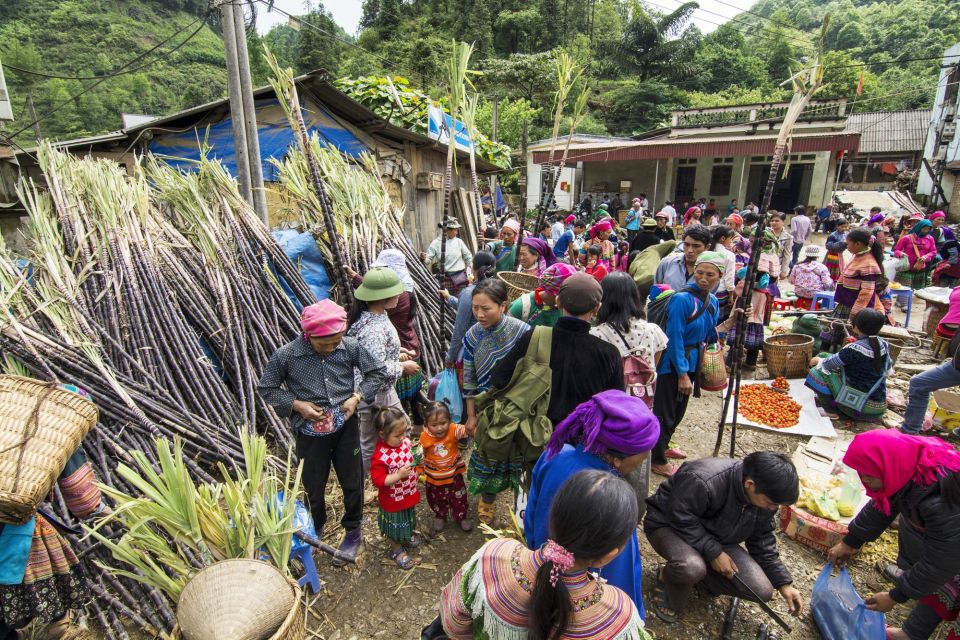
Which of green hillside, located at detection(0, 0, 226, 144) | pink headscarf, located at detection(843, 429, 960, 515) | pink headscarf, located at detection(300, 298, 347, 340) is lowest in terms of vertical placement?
pink headscarf, located at detection(843, 429, 960, 515)

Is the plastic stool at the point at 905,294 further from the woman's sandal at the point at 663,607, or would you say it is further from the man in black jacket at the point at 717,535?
the woman's sandal at the point at 663,607

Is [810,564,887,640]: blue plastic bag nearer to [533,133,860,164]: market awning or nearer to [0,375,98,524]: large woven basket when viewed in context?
[0,375,98,524]: large woven basket

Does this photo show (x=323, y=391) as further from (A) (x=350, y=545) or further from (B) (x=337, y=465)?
(A) (x=350, y=545)

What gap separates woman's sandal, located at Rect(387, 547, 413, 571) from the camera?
283cm

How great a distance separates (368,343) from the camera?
2.89 metres

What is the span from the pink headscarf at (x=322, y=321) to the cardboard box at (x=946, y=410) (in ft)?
16.9

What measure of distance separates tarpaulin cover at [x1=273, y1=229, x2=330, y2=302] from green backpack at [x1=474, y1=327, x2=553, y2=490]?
10.2ft

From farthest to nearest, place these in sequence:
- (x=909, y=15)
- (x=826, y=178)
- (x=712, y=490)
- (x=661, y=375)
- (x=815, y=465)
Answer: (x=909, y=15)
(x=826, y=178)
(x=815, y=465)
(x=661, y=375)
(x=712, y=490)

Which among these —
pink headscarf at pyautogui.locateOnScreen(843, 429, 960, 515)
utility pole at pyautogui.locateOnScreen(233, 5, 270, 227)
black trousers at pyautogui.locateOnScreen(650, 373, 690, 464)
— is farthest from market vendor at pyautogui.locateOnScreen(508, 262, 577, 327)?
utility pole at pyautogui.locateOnScreen(233, 5, 270, 227)

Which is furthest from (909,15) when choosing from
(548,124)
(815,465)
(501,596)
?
(501,596)

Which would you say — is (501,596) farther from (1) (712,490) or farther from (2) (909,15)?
(2) (909,15)

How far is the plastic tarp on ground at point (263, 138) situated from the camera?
22.6 ft

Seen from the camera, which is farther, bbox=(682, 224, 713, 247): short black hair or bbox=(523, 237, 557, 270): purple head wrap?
bbox=(523, 237, 557, 270): purple head wrap

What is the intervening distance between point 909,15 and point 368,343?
6044 centimetres
